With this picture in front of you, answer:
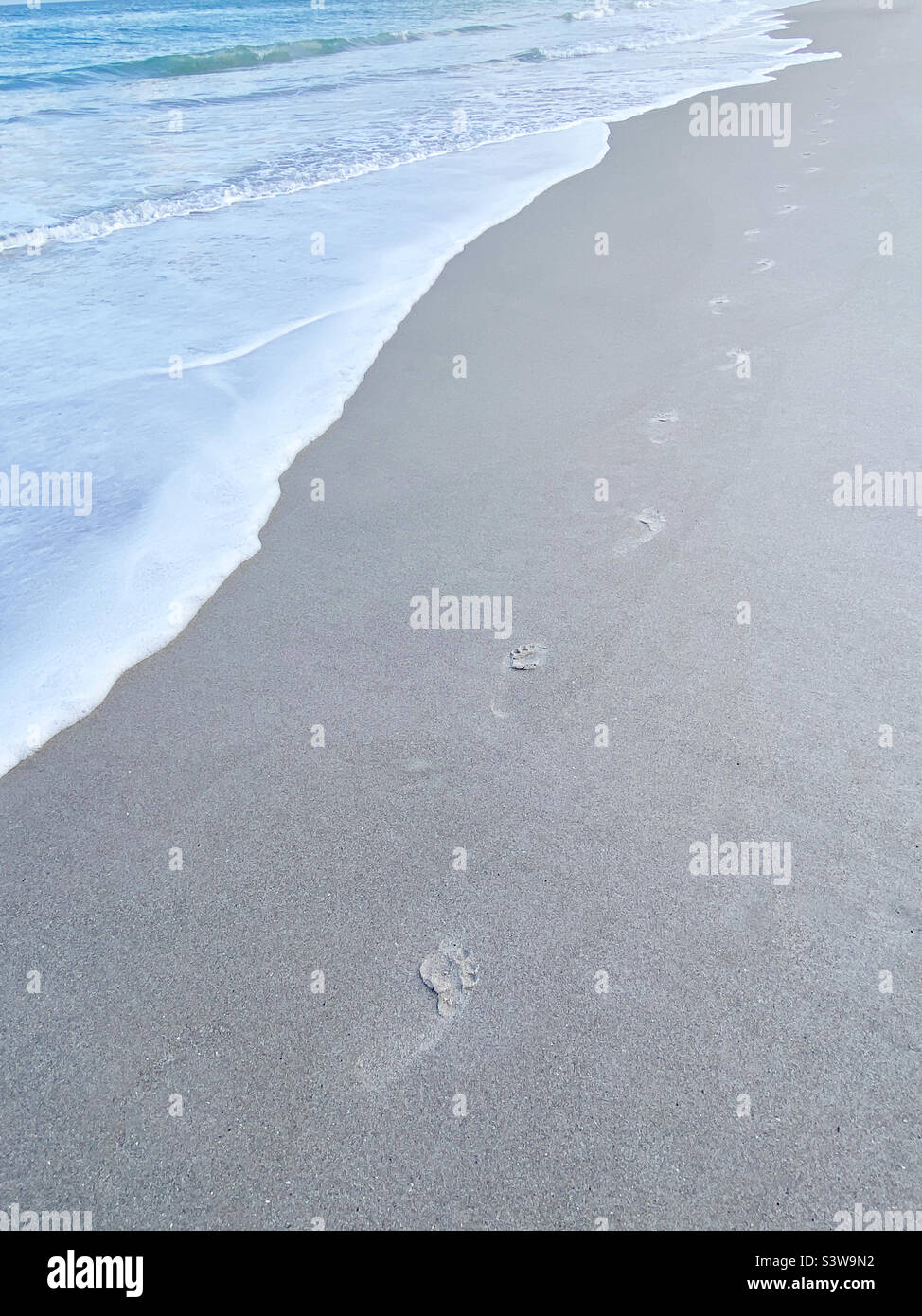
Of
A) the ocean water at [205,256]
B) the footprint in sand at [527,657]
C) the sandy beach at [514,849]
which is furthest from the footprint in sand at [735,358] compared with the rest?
the footprint in sand at [527,657]

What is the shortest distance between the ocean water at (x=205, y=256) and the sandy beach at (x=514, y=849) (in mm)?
346

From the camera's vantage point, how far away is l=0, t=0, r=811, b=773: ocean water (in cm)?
350

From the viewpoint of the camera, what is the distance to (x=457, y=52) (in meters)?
16.4

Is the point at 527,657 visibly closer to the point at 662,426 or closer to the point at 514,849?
the point at 514,849

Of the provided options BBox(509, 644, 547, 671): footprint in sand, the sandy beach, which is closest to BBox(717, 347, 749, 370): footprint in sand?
the sandy beach

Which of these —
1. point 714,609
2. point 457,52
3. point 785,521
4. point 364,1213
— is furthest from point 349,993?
point 457,52

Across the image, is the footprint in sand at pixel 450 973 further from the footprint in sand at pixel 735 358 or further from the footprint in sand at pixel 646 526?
the footprint in sand at pixel 735 358

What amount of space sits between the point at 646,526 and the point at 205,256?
4.88 m

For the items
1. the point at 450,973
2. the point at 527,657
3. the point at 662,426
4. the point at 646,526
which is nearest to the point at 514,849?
the point at 450,973

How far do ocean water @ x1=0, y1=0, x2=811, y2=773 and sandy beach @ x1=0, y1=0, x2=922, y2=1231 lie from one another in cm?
35

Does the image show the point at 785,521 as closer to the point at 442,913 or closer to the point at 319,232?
the point at 442,913

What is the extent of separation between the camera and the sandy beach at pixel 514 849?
1757mm

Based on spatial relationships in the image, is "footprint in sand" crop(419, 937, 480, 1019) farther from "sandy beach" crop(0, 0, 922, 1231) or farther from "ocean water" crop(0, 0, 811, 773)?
"ocean water" crop(0, 0, 811, 773)

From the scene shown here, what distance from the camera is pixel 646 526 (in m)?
3.43
